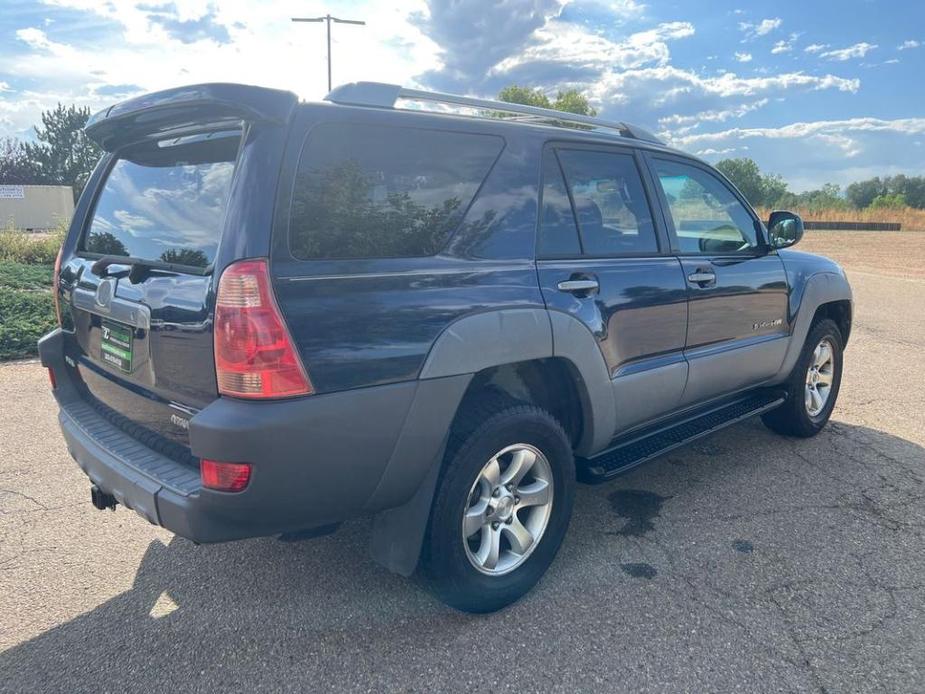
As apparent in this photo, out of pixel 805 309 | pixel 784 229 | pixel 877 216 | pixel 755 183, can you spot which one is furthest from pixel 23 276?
pixel 755 183

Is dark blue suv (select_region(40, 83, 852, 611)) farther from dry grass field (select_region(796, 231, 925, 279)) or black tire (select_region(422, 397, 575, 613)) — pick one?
dry grass field (select_region(796, 231, 925, 279))

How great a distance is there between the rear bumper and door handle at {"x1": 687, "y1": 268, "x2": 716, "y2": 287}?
1.70 m

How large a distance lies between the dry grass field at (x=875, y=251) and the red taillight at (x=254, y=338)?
17865 mm

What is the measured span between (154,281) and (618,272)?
6.45ft

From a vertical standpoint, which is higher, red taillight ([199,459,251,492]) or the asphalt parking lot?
red taillight ([199,459,251,492])

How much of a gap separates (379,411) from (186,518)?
697mm

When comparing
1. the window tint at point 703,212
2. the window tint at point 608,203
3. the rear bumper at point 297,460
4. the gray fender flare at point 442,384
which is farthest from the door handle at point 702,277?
the rear bumper at point 297,460

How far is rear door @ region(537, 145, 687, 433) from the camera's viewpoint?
2.94 metres

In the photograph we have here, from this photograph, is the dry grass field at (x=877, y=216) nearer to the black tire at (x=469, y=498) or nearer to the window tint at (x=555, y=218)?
the window tint at (x=555, y=218)


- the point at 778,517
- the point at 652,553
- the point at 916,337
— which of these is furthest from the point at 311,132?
the point at 916,337

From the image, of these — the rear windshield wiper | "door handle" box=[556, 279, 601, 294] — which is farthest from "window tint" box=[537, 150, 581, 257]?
the rear windshield wiper

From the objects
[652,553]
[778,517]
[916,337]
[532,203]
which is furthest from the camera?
[916,337]

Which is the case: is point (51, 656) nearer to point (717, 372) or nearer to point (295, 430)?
point (295, 430)

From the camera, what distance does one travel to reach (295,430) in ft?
6.88
